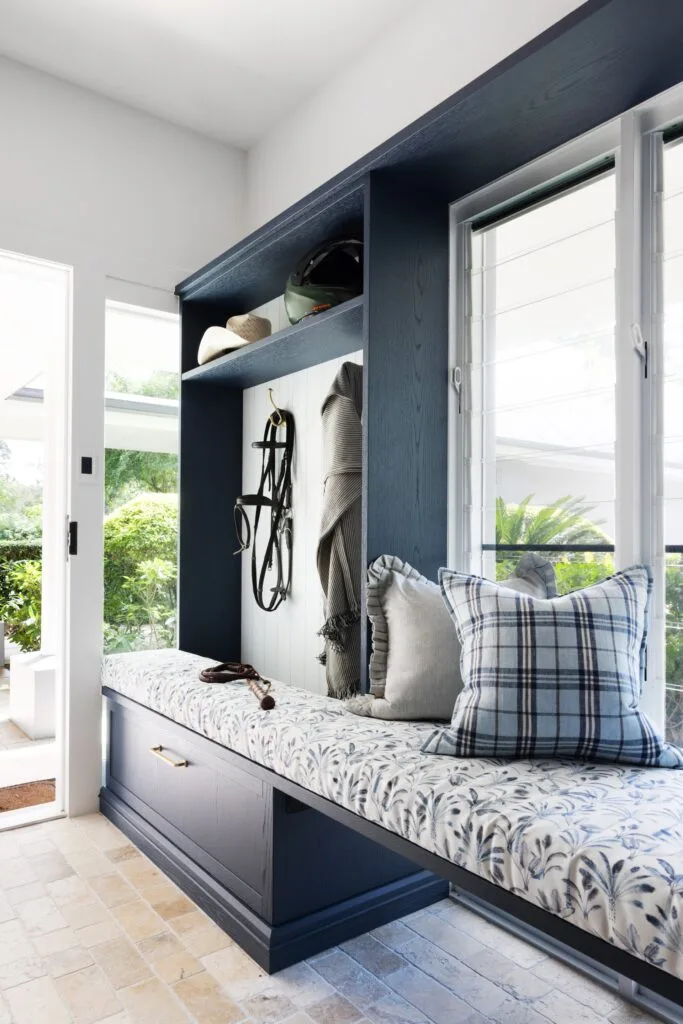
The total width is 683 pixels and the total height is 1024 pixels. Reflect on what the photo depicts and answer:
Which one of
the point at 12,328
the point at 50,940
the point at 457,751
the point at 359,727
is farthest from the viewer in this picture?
the point at 12,328

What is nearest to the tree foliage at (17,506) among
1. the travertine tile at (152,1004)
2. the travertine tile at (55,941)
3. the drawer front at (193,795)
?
the drawer front at (193,795)

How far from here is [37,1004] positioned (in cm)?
165

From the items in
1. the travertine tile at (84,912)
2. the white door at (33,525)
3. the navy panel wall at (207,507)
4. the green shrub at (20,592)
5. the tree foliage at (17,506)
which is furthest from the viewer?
the tree foliage at (17,506)

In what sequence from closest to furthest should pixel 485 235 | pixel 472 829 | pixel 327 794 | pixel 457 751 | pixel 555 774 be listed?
pixel 472 829, pixel 555 774, pixel 457 751, pixel 327 794, pixel 485 235

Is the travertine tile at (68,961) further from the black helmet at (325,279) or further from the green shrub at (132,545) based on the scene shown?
the black helmet at (325,279)

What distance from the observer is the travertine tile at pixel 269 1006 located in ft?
5.27

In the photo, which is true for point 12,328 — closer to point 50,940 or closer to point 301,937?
point 50,940

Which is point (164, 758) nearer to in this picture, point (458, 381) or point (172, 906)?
point (172, 906)

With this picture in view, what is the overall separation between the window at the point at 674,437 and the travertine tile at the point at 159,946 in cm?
138

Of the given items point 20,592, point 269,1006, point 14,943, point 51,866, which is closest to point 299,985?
point 269,1006

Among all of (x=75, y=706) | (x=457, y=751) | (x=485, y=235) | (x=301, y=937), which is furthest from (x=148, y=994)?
(x=485, y=235)

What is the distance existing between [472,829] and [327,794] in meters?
0.45

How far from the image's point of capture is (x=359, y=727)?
1779 millimetres

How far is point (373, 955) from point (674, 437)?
151 cm
